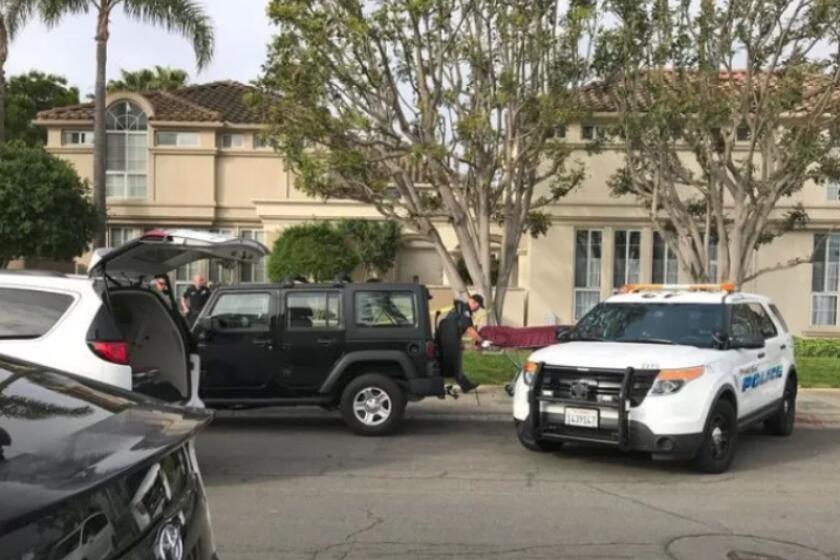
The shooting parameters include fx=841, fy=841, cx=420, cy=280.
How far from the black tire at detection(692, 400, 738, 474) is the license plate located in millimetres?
963

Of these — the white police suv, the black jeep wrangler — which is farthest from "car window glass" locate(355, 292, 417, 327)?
the white police suv

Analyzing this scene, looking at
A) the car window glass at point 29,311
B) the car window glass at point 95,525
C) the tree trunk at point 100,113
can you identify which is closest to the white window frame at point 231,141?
the tree trunk at point 100,113

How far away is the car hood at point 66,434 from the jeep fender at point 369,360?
5.99 meters

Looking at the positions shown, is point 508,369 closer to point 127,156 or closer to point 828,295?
point 828,295

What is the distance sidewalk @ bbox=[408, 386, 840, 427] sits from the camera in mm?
10914

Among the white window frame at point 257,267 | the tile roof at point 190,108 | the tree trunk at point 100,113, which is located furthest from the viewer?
the tile roof at point 190,108

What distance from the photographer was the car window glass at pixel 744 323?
8.50m

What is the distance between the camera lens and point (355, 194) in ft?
59.2

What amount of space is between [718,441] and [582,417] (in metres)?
1.32

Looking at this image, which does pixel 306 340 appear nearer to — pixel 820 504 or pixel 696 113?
pixel 820 504

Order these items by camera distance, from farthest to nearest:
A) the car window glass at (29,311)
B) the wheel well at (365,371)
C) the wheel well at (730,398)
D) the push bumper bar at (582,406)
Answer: the wheel well at (365,371)
the wheel well at (730,398)
the push bumper bar at (582,406)
the car window glass at (29,311)

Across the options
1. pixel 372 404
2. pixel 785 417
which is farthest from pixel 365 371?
pixel 785 417

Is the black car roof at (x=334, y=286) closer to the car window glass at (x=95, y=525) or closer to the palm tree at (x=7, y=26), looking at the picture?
the car window glass at (x=95, y=525)

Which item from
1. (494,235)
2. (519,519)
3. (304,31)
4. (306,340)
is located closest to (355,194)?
(304,31)
